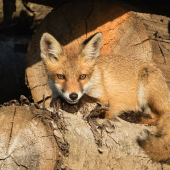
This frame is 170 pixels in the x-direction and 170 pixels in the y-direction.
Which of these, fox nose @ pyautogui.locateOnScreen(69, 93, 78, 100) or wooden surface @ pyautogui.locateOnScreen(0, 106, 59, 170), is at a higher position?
wooden surface @ pyautogui.locateOnScreen(0, 106, 59, 170)

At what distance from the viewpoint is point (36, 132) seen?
209 centimetres

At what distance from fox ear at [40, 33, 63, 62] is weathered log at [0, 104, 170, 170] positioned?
118 centimetres

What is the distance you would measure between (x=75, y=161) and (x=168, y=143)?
123 centimetres

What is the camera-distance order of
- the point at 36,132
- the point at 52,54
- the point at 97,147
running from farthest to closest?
the point at 52,54 < the point at 97,147 < the point at 36,132

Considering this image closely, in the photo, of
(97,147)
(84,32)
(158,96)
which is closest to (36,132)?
(97,147)

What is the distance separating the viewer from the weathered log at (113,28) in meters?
4.24

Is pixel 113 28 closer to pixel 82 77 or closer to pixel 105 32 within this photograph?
pixel 105 32

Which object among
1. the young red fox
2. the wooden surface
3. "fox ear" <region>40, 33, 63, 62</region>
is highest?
the wooden surface

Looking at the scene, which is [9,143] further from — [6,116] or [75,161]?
[75,161]

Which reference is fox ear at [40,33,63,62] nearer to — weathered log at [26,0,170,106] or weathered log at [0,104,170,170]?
weathered log at [26,0,170,106]

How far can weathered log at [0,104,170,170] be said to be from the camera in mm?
1995

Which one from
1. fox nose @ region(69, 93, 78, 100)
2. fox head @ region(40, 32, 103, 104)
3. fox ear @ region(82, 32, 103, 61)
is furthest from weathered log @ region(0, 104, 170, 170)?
fox ear @ region(82, 32, 103, 61)

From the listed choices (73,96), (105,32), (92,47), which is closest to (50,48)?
(92,47)

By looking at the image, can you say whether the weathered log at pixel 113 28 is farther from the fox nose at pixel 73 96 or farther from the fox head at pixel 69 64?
the fox nose at pixel 73 96
